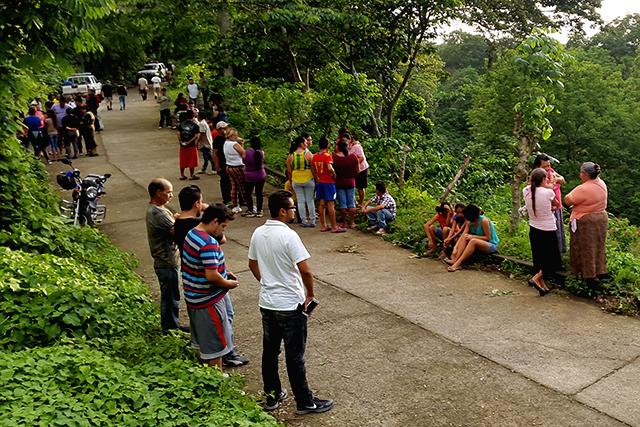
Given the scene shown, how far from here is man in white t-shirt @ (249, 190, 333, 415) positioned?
192 inches

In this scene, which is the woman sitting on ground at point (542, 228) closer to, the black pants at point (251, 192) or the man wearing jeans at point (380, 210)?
the man wearing jeans at point (380, 210)

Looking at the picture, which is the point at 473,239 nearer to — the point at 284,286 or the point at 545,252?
the point at 545,252

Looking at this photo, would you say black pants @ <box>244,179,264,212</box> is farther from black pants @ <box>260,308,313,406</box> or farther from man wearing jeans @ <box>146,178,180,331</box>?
black pants @ <box>260,308,313,406</box>

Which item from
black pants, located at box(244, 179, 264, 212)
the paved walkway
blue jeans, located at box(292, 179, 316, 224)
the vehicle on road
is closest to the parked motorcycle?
the paved walkway

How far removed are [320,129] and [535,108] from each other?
680 cm

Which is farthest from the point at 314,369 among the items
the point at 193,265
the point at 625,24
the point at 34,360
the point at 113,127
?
the point at 625,24

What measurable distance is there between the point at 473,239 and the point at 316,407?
432 cm

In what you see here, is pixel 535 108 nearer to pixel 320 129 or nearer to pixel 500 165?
pixel 500 165

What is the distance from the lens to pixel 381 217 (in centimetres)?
1060

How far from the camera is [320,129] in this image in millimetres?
14734

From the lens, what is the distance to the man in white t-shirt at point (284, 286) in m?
4.87

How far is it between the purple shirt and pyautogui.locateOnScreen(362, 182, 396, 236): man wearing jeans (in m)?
1.95

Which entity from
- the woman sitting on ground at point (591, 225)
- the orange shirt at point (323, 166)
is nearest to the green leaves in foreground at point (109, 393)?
the woman sitting on ground at point (591, 225)

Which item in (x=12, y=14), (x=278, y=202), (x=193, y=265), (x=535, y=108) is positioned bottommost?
(x=193, y=265)
